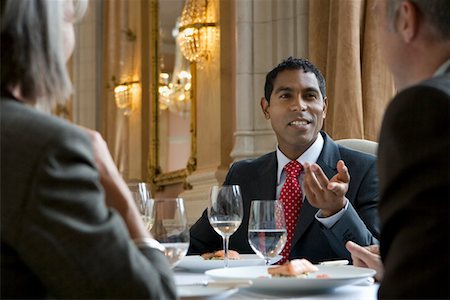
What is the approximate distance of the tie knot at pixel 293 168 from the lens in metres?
3.11

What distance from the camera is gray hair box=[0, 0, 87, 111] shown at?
1318 millimetres

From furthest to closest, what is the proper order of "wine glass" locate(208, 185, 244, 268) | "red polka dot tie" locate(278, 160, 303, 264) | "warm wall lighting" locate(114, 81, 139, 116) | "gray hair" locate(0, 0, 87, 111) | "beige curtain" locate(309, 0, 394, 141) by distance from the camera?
"warm wall lighting" locate(114, 81, 139, 116)
"beige curtain" locate(309, 0, 394, 141)
"red polka dot tie" locate(278, 160, 303, 264)
"wine glass" locate(208, 185, 244, 268)
"gray hair" locate(0, 0, 87, 111)

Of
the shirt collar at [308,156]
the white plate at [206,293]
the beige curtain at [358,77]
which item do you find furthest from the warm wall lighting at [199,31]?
the white plate at [206,293]

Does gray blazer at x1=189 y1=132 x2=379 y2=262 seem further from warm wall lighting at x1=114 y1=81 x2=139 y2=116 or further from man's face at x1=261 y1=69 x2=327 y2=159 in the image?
warm wall lighting at x1=114 y1=81 x2=139 y2=116

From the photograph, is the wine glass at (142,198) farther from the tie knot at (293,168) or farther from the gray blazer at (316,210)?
the tie knot at (293,168)

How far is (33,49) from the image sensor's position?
4.36ft

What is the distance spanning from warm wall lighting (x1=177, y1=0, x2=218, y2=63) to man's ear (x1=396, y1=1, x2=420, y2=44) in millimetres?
4912

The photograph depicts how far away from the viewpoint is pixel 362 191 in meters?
2.97

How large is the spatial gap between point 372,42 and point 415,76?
2838 mm

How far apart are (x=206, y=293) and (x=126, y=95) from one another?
713 cm

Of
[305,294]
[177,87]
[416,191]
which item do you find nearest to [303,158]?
[305,294]

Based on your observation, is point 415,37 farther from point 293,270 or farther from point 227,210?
point 227,210

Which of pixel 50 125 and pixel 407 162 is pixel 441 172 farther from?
pixel 50 125

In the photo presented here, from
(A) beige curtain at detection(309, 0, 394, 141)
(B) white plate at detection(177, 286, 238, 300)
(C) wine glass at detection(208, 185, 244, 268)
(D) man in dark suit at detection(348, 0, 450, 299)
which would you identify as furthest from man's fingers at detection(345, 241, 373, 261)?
(A) beige curtain at detection(309, 0, 394, 141)
